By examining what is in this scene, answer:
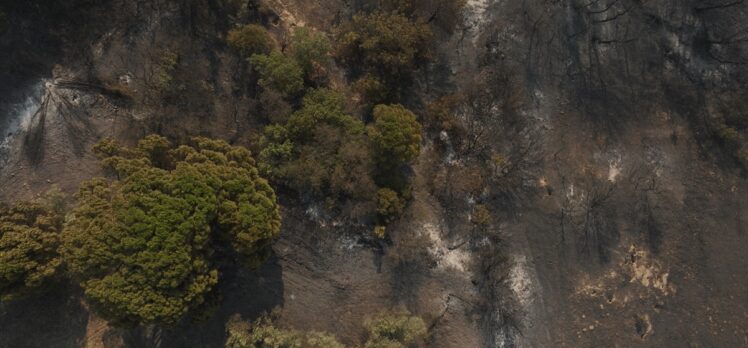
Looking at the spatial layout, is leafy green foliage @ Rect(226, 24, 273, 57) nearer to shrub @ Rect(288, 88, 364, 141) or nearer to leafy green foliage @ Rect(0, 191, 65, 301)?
shrub @ Rect(288, 88, 364, 141)

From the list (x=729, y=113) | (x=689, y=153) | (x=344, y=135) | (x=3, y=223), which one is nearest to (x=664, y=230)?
(x=689, y=153)

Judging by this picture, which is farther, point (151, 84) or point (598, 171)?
point (598, 171)

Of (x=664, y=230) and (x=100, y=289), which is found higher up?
(x=664, y=230)

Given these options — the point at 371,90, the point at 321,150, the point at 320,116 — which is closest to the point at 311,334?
the point at 321,150

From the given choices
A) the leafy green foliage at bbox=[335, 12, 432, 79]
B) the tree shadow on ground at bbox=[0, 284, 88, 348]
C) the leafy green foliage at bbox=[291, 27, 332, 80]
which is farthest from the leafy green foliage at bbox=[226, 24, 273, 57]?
the tree shadow on ground at bbox=[0, 284, 88, 348]

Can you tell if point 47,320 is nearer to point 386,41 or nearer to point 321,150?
point 321,150

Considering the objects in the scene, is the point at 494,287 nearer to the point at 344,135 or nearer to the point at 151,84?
the point at 344,135

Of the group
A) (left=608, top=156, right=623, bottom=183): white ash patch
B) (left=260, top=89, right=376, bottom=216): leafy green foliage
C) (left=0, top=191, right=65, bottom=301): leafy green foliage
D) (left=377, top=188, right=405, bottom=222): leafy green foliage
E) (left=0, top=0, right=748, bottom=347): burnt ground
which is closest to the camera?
(left=0, top=191, right=65, bottom=301): leafy green foliage
